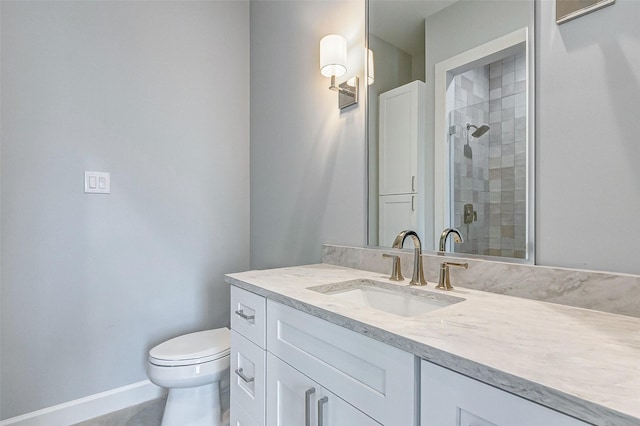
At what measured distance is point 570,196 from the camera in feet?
2.89

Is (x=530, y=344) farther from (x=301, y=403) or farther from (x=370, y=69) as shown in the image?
(x=370, y=69)

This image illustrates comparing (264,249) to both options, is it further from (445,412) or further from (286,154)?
(445,412)

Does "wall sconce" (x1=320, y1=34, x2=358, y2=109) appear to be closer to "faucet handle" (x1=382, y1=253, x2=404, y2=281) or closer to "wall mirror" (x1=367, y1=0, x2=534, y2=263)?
"wall mirror" (x1=367, y1=0, x2=534, y2=263)

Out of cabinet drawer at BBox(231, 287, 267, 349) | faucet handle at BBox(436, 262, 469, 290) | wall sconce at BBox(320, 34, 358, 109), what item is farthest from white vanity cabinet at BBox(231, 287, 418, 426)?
wall sconce at BBox(320, 34, 358, 109)

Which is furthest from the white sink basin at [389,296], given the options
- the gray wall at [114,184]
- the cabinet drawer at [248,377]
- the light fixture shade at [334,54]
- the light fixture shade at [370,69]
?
the gray wall at [114,184]

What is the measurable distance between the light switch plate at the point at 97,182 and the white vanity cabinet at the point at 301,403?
1.34 m

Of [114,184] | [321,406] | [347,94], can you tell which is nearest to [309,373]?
[321,406]

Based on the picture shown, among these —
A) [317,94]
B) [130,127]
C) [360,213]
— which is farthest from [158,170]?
[360,213]

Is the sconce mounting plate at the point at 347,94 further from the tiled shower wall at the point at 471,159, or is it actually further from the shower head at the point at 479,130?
the shower head at the point at 479,130

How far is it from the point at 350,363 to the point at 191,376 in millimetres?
1024

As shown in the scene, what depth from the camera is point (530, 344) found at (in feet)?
1.94

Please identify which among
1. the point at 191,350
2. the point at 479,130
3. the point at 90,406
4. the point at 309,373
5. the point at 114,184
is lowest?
the point at 90,406

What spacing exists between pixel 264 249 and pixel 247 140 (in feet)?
2.55

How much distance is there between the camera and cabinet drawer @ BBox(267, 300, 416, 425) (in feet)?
2.11
